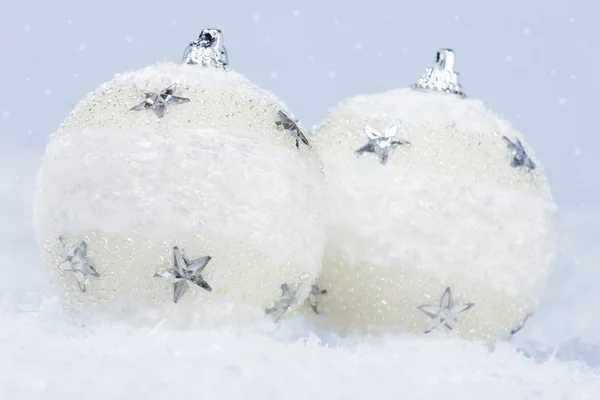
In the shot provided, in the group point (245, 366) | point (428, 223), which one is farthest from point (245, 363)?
point (428, 223)

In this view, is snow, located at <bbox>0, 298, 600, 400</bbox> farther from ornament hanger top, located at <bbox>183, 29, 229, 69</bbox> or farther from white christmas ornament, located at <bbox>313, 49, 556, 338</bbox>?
ornament hanger top, located at <bbox>183, 29, 229, 69</bbox>

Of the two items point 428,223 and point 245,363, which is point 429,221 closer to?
point 428,223

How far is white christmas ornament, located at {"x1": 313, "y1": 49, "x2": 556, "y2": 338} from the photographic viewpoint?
1.41 metres

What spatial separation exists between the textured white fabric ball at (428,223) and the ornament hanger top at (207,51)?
243 millimetres

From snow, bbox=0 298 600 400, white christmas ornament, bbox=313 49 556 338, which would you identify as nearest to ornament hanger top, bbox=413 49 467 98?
white christmas ornament, bbox=313 49 556 338

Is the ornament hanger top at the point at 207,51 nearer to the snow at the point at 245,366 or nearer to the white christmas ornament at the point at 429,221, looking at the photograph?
the white christmas ornament at the point at 429,221

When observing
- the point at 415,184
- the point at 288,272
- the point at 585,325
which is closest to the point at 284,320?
the point at 288,272

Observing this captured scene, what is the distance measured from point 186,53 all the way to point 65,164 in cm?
29

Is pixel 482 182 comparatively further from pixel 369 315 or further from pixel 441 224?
pixel 369 315

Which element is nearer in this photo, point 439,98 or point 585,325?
point 439,98

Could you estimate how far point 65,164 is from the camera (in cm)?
128

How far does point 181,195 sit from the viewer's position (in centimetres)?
122

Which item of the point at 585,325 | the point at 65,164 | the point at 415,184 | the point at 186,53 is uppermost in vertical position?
the point at 186,53

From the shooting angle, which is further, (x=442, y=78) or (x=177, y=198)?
(x=442, y=78)
